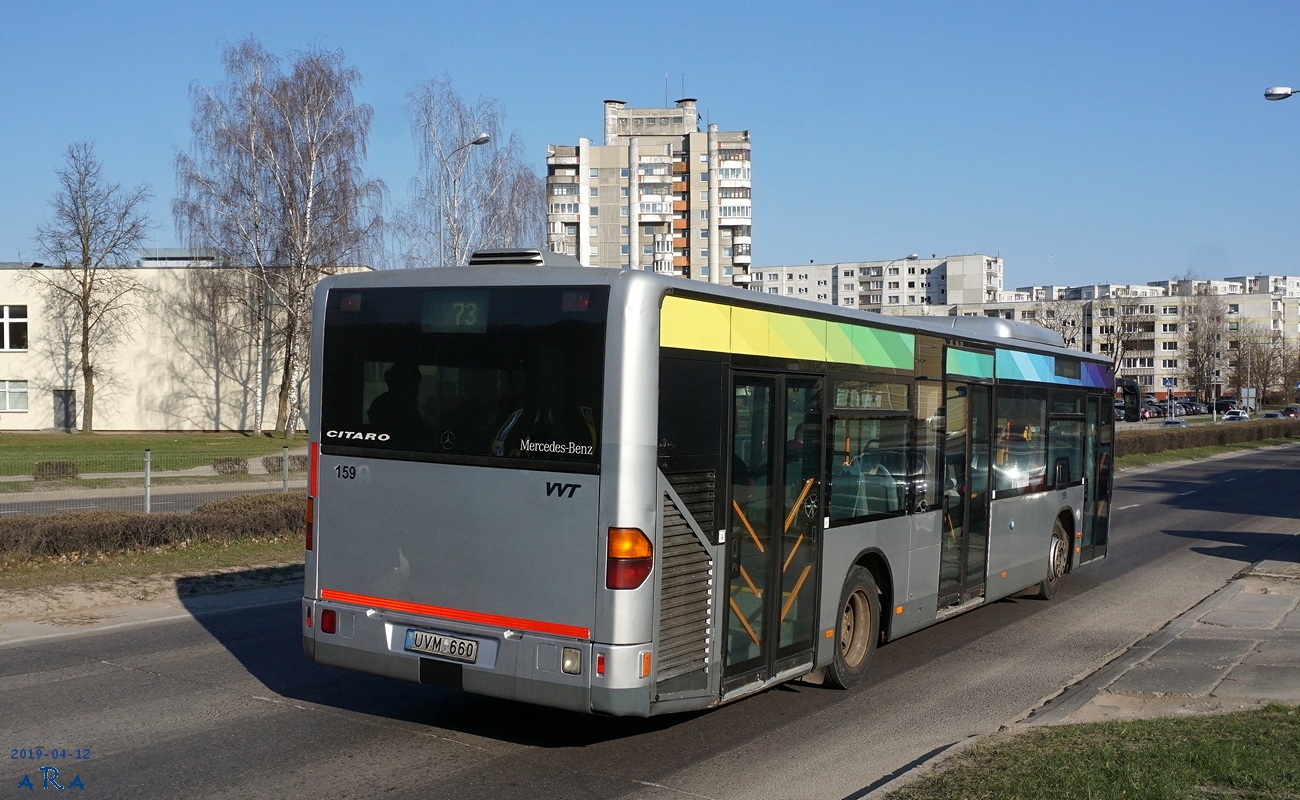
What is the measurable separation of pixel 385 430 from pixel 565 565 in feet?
5.17

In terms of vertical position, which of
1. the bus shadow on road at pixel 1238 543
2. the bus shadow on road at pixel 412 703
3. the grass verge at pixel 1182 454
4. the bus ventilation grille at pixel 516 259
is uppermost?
the bus ventilation grille at pixel 516 259

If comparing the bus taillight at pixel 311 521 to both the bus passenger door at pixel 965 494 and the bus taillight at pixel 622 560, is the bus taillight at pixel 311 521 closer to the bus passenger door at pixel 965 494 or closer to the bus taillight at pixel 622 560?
the bus taillight at pixel 622 560

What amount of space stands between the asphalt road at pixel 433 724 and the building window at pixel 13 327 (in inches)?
2070

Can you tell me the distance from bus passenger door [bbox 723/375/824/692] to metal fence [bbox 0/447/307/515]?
14274mm

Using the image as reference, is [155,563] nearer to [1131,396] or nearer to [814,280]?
[1131,396]

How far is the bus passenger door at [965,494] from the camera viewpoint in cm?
1055

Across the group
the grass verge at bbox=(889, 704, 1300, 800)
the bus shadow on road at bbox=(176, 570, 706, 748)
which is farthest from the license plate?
the grass verge at bbox=(889, 704, 1300, 800)

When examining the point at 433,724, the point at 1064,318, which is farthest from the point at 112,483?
the point at 1064,318

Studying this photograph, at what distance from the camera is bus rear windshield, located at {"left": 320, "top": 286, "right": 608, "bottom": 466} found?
655 centimetres

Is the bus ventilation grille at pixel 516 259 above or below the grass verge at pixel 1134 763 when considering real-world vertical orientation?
above

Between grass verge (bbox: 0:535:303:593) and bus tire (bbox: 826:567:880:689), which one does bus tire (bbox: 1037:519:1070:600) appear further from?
grass verge (bbox: 0:535:303:593)

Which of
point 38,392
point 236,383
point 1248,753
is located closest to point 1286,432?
point 236,383

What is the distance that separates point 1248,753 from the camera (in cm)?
667

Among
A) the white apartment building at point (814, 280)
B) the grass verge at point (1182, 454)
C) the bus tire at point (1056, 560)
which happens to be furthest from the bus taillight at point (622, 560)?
the white apartment building at point (814, 280)
